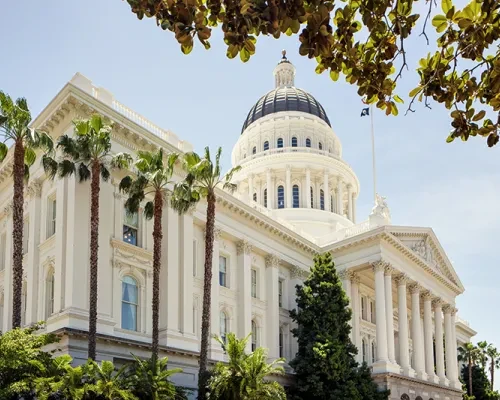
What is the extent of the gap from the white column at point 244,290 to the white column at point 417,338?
15.0m

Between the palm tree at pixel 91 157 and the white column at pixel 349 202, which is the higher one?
the white column at pixel 349 202

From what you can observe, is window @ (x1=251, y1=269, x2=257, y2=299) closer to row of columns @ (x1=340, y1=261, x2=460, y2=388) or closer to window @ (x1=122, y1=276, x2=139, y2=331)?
row of columns @ (x1=340, y1=261, x2=460, y2=388)

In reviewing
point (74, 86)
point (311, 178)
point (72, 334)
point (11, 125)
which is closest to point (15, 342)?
point (72, 334)

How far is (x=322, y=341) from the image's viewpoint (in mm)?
40656

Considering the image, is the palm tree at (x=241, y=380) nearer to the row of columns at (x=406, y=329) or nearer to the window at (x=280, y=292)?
the window at (x=280, y=292)

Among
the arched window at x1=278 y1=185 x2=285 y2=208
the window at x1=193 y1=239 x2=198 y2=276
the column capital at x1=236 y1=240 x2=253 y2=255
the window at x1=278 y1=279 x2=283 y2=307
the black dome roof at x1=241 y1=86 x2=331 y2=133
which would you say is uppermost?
the black dome roof at x1=241 y1=86 x2=331 y2=133

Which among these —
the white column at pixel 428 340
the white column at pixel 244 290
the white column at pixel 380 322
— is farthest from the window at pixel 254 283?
the white column at pixel 428 340

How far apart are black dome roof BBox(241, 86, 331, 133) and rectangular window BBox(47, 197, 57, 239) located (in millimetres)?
39854

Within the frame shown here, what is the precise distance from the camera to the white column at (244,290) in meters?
42.4

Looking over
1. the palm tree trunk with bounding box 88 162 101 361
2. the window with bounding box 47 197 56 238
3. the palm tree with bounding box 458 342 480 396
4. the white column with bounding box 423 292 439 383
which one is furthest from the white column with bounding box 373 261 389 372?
the palm tree with bounding box 458 342 480 396

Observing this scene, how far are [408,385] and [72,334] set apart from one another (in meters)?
27.0

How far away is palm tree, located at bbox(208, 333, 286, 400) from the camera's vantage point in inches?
1097

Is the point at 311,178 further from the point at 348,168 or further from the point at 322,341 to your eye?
the point at 322,341

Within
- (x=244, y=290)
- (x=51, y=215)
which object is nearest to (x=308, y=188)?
(x=244, y=290)
